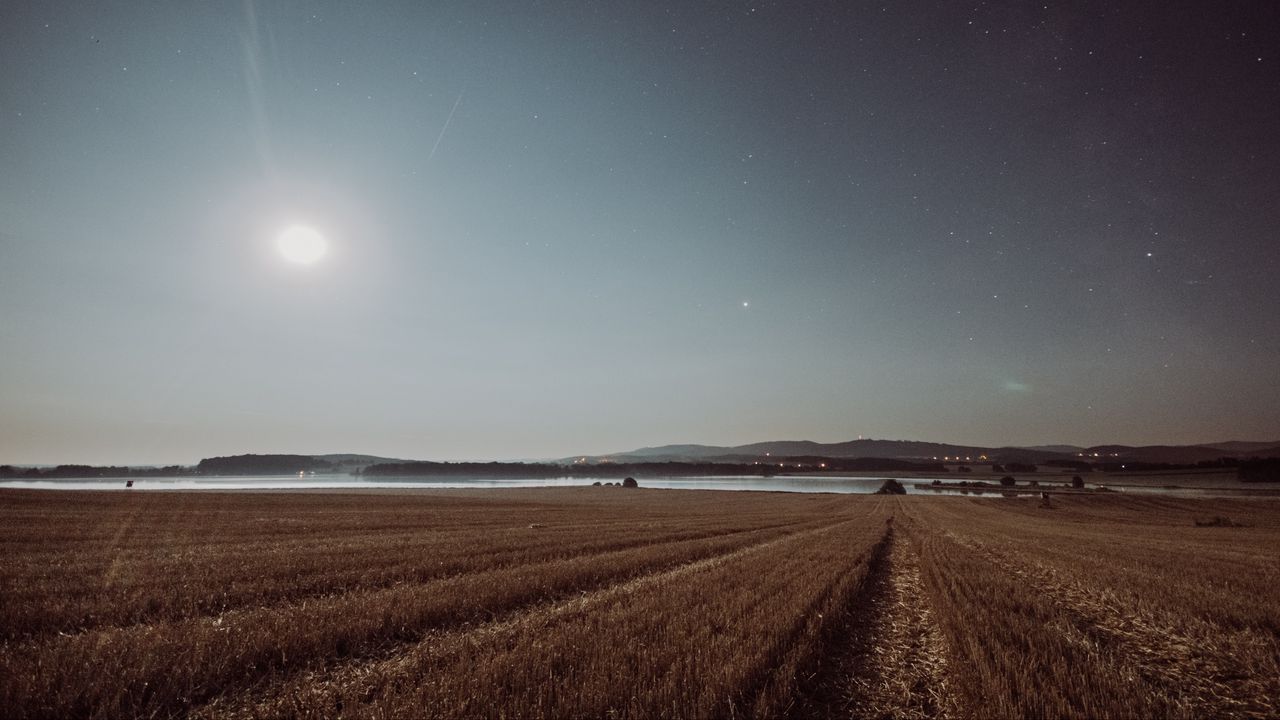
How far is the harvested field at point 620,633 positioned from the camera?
5578 millimetres

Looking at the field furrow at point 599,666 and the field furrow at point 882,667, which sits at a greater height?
the field furrow at point 599,666

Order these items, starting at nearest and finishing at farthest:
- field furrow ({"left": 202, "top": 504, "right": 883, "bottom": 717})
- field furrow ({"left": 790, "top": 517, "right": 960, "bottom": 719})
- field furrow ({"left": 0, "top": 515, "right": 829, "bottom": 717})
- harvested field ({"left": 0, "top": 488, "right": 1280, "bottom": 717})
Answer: field furrow ({"left": 202, "top": 504, "right": 883, "bottom": 717}) → field furrow ({"left": 0, "top": 515, "right": 829, "bottom": 717}) → harvested field ({"left": 0, "top": 488, "right": 1280, "bottom": 717}) → field furrow ({"left": 790, "top": 517, "right": 960, "bottom": 719})

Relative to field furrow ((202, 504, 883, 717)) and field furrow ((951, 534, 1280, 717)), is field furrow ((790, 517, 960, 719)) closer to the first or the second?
field furrow ((202, 504, 883, 717))

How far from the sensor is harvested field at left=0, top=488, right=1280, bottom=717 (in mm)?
5578

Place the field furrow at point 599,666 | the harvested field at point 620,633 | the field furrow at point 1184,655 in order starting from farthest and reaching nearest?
the field furrow at point 1184,655, the harvested field at point 620,633, the field furrow at point 599,666

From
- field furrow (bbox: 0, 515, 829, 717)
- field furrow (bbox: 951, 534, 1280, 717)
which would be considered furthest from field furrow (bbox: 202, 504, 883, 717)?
field furrow (bbox: 951, 534, 1280, 717)

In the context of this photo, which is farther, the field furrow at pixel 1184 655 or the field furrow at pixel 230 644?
the field furrow at pixel 1184 655

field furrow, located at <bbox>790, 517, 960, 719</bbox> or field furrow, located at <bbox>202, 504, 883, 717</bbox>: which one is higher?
field furrow, located at <bbox>202, 504, 883, 717</bbox>

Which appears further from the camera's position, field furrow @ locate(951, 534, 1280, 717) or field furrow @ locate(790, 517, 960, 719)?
field furrow @ locate(951, 534, 1280, 717)

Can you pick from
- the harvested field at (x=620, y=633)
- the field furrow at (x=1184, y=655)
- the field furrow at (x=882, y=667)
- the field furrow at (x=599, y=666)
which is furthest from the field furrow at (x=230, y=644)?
the field furrow at (x=1184, y=655)

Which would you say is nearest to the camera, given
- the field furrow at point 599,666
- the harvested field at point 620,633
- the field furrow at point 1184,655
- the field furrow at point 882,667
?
the field furrow at point 599,666

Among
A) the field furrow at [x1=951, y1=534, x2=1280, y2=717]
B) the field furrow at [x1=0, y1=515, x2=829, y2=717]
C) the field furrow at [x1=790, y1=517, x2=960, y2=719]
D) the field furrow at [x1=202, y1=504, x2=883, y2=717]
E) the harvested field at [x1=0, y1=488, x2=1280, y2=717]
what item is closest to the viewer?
the field furrow at [x1=202, y1=504, x2=883, y2=717]

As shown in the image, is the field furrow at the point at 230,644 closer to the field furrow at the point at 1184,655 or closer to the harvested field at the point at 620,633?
the harvested field at the point at 620,633

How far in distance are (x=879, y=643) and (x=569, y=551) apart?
Result: 38.0 ft
